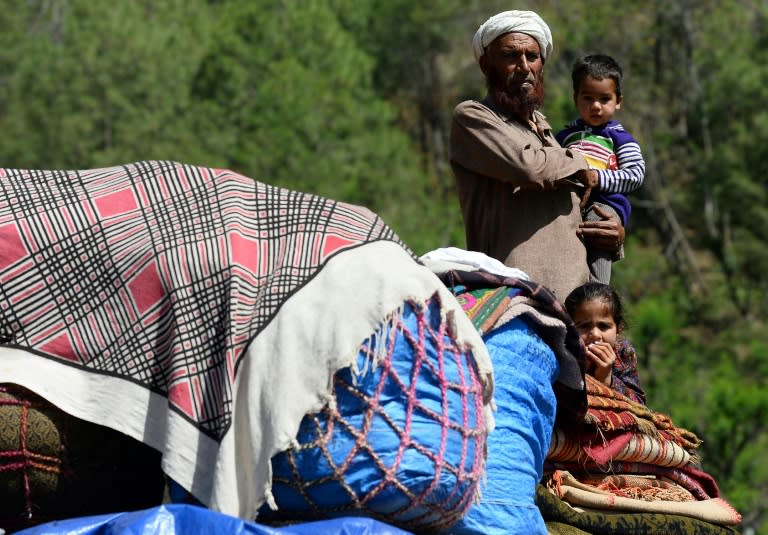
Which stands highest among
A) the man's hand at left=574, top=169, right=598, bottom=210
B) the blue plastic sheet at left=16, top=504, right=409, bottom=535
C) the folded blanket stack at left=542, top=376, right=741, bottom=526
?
the man's hand at left=574, top=169, right=598, bottom=210

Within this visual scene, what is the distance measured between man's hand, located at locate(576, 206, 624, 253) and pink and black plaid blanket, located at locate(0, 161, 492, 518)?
60.8 inches

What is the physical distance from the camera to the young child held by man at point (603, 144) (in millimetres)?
4250

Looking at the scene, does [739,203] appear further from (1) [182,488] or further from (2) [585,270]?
(1) [182,488]

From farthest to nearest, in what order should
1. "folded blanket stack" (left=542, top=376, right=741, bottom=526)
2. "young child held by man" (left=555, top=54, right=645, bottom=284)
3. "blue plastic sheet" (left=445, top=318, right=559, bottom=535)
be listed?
1. "young child held by man" (left=555, top=54, right=645, bottom=284)
2. "folded blanket stack" (left=542, top=376, right=741, bottom=526)
3. "blue plastic sheet" (left=445, top=318, right=559, bottom=535)

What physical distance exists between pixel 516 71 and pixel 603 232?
58 centimetres

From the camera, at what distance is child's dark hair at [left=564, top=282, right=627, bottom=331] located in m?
3.94

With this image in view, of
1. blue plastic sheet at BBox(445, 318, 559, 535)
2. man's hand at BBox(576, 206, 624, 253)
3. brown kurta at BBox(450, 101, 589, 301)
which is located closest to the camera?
blue plastic sheet at BBox(445, 318, 559, 535)

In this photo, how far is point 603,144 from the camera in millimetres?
4398

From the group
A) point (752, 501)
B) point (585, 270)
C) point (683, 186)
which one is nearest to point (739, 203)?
point (683, 186)

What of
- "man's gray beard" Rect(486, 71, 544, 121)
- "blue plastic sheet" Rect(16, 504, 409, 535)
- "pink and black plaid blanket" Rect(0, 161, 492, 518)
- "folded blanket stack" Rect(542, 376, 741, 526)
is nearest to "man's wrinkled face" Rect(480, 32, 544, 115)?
"man's gray beard" Rect(486, 71, 544, 121)

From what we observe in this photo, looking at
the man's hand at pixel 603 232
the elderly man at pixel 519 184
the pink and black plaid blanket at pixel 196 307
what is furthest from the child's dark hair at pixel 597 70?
the pink and black plaid blanket at pixel 196 307

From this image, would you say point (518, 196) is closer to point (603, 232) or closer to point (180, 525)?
point (603, 232)

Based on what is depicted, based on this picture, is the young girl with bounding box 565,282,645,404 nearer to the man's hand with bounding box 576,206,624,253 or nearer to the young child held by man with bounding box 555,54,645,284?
the man's hand with bounding box 576,206,624,253

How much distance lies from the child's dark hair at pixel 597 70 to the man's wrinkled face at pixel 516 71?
0.45 metres
